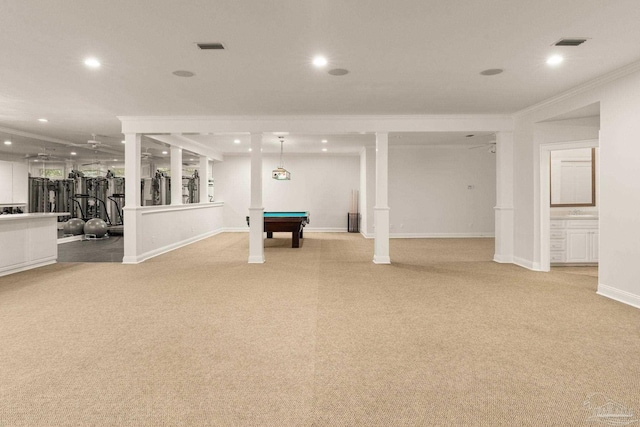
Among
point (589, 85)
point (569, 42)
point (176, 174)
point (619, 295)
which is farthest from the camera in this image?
point (176, 174)

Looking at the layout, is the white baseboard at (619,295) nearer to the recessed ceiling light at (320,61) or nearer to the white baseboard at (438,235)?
the recessed ceiling light at (320,61)

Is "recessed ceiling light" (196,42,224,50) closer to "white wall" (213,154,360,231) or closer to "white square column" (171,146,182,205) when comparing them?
"white square column" (171,146,182,205)

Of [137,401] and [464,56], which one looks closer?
[137,401]

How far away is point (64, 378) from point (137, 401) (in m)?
0.68

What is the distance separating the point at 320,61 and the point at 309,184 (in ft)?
29.1

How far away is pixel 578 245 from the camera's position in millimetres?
6750

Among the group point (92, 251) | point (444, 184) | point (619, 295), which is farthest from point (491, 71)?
point (92, 251)

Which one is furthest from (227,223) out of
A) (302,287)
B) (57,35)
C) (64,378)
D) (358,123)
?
(64,378)

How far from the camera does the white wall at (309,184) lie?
43.2 feet

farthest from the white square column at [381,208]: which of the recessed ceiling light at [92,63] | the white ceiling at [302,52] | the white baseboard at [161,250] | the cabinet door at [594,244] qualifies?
the recessed ceiling light at [92,63]

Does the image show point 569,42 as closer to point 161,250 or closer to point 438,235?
point 161,250

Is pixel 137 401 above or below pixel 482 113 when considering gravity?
below

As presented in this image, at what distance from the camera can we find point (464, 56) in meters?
4.20

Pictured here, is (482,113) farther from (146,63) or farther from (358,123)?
(146,63)
